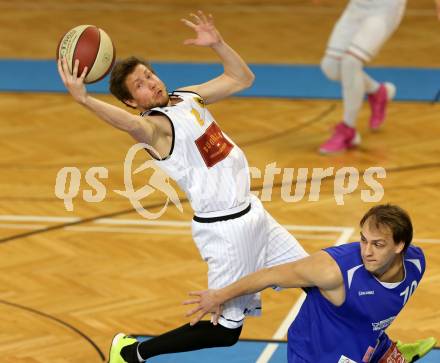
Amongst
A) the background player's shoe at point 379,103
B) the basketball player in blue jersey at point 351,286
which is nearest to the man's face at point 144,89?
the basketball player in blue jersey at point 351,286

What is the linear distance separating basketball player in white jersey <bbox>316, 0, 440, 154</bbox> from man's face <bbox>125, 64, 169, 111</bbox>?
13.9ft

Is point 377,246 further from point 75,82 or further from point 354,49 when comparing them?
point 354,49

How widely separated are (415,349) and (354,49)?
4152 mm

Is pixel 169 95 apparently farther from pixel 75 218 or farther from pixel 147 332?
pixel 75 218

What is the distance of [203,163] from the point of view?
568 centimetres

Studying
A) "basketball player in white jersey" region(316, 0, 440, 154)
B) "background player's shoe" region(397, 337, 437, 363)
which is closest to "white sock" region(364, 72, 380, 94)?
"basketball player in white jersey" region(316, 0, 440, 154)

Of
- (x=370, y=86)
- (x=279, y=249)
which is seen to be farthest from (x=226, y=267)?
(x=370, y=86)

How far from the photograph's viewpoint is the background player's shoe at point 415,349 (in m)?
5.98

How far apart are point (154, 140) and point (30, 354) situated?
5.20 ft

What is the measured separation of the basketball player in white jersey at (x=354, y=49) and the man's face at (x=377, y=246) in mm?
4739

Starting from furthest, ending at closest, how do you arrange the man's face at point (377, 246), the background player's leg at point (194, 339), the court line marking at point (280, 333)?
1. the court line marking at point (280, 333)
2. the background player's leg at point (194, 339)
3. the man's face at point (377, 246)

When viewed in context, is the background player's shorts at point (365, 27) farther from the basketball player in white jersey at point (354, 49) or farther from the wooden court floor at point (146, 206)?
the wooden court floor at point (146, 206)

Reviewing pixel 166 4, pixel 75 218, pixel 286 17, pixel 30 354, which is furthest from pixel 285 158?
pixel 166 4

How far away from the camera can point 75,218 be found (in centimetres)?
841
